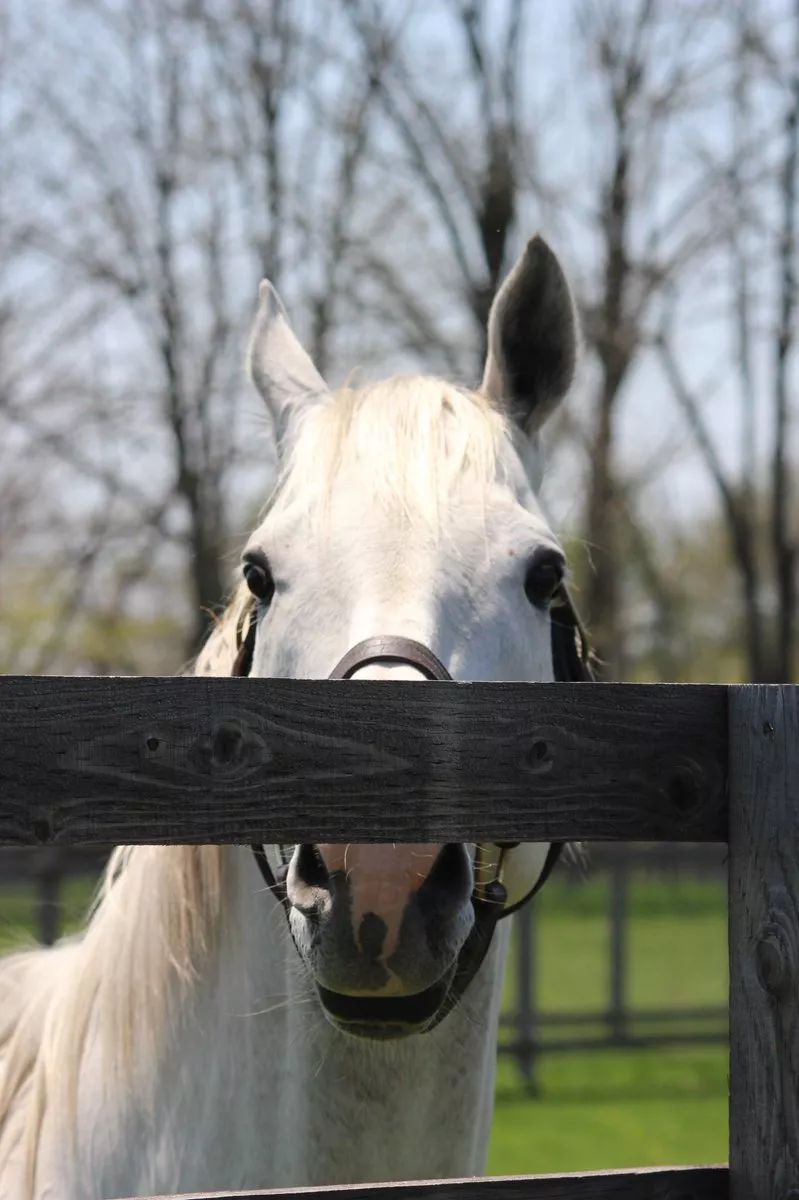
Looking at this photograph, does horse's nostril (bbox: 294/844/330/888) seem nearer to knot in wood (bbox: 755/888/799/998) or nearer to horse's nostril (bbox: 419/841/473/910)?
horse's nostril (bbox: 419/841/473/910)

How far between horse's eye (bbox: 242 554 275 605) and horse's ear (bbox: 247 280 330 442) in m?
0.58

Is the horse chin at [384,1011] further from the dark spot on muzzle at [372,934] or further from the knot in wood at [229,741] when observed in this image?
the knot in wood at [229,741]

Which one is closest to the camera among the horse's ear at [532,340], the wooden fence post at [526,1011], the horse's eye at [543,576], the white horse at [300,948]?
the white horse at [300,948]

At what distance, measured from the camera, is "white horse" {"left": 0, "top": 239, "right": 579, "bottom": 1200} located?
220cm

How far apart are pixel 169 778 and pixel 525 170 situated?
1270 centimetres

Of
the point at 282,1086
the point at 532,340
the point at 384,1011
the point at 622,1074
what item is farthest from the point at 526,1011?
the point at 384,1011

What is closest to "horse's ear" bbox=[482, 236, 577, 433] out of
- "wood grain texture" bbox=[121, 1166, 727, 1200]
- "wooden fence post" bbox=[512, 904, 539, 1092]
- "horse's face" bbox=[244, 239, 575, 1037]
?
"horse's face" bbox=[244, 239, 575, 1037]

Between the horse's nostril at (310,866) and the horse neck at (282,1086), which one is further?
the horse neck at (282,1086)

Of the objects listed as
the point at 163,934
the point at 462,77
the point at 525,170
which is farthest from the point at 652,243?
the point at 163,934

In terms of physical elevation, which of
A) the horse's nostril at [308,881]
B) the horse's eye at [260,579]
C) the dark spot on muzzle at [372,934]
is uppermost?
the horse's eye at [260,579]

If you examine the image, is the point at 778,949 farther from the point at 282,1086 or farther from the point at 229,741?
the point at 282,1086

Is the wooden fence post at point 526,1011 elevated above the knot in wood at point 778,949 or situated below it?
above

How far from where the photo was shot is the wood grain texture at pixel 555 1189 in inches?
65.1

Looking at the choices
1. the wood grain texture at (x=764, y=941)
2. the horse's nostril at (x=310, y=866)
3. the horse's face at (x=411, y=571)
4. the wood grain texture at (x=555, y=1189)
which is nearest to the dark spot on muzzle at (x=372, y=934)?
the horse's face at (x=411, y=571)
